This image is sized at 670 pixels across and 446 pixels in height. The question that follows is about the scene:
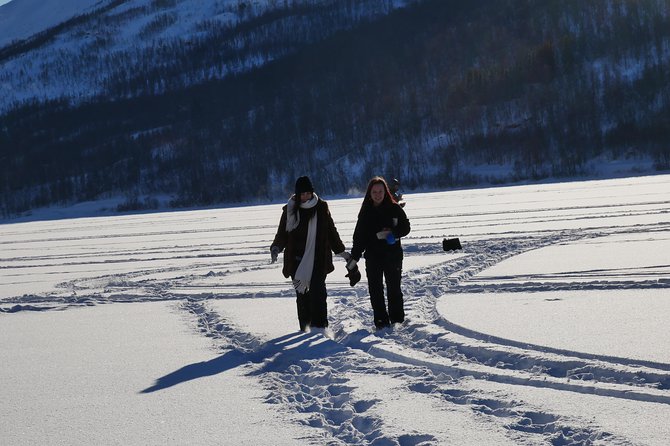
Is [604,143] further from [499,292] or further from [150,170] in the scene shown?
[499,292]

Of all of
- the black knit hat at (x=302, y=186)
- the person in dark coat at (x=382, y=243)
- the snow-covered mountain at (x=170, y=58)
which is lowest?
the person in dark coat at (x=382, y=243)

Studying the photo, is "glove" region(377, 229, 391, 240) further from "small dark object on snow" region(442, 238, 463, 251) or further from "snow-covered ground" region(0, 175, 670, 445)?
"small dark object on snow" region(442, 238, 463, 251)

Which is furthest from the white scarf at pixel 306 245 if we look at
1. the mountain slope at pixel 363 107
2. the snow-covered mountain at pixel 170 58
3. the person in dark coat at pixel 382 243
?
the snow-covered mountain at pixel 170 58

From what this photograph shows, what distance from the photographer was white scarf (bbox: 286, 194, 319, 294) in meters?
9.39

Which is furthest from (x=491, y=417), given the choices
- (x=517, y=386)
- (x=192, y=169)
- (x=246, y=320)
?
(x=192, y=169)

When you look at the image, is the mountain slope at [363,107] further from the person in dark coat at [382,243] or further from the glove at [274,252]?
the glove at [274,252]

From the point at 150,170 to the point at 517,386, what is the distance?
127890mm

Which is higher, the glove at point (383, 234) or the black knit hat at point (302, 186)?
the black knit hat at point (302, 186)

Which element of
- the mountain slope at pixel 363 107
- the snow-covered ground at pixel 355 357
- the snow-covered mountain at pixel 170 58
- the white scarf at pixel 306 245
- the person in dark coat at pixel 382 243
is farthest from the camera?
the snow-covered mountain at pixel 170 58

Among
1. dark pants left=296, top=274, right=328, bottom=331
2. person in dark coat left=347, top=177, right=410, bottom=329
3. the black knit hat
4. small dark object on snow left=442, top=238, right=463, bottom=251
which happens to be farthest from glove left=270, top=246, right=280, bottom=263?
small dark object on snow left=442, top=238, right=463, bottom=251

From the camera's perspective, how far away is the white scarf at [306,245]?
30.8ft

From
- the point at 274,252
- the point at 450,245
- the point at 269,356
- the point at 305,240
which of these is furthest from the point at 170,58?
the point at 269,356

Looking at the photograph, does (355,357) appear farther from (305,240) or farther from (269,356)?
(305,240)

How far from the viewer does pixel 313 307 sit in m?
9.38
